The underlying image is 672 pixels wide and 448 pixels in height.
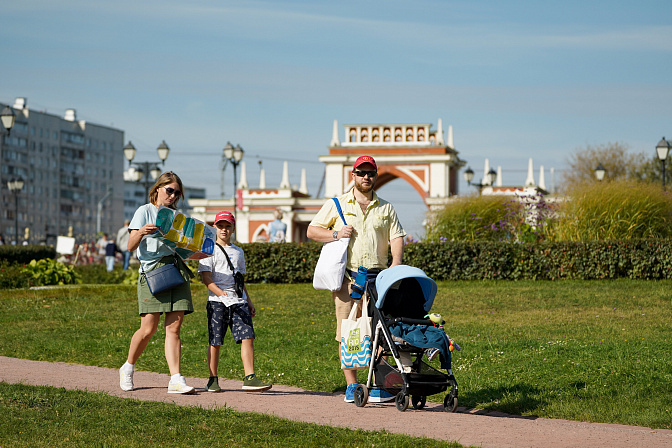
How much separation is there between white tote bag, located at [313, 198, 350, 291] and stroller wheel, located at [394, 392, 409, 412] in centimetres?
109

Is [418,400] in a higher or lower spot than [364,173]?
lower

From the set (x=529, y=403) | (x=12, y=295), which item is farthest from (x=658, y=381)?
(x=12, y=295)

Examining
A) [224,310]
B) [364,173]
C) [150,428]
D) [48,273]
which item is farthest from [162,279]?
[48,273]

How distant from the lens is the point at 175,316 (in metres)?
8.15

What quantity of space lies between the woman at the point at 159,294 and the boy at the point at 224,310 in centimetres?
30

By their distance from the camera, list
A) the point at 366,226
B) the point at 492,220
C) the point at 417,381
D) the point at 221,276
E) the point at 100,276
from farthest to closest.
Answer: the point at 100,276, the point at 492,220, the point at 221,276, the point at 366,226, the point at 417,381

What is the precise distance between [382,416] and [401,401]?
11.3 inches

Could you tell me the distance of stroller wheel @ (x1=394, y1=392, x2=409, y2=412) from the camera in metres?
7.19

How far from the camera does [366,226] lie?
26.0 feet

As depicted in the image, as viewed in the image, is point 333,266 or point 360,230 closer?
point 333,266

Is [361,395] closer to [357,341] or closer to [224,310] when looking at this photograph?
[357,341]

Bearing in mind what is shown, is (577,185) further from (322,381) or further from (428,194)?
(428,194)

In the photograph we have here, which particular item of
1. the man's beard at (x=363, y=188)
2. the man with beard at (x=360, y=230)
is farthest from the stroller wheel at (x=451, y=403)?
the man's beard at (x=363, y=188)

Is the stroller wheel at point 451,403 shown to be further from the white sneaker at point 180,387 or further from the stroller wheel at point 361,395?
→ the white sneaker at point 180,387
